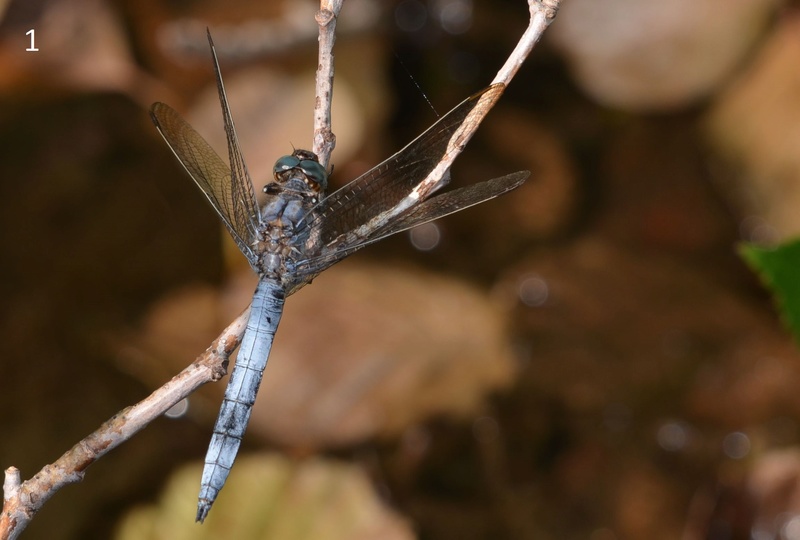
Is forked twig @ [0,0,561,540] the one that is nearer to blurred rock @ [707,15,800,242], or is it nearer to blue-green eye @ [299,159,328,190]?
blue-green eye @ [299,159,328,190]

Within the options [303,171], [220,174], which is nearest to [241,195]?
[220,174]

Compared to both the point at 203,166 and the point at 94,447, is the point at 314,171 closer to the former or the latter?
the point at 203,166

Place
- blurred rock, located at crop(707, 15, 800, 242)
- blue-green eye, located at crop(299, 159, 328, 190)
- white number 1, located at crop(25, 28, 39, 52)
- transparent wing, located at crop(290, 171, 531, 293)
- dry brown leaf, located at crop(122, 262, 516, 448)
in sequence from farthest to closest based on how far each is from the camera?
blurred rock, located at crop(707, 15, 800, 242) < white number 1, located at crop(25, 28, 39, 52) < dry brown leaf, located at crop(122, 262, 516, 448) < blue-green eye, located at crop(299, 159, 328, 190) < transparent wing, located at crop(290, 171, 531, 293)

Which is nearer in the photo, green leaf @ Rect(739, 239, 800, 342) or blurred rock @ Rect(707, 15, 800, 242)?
green leaf @ Rect(739, 239, 800, 342)

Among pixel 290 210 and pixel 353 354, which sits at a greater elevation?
pixel 290 210

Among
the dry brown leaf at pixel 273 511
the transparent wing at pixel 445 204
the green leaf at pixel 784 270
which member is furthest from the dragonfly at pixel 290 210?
the dry brown leaf at pixel 273 511

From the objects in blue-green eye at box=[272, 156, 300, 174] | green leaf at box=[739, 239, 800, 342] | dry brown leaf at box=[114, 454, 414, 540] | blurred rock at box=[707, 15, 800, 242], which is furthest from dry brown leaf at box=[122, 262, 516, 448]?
green leaf at box=[739, 239, 800, 342]

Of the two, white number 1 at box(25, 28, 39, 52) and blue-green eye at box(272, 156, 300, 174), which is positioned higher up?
white number 1 at box(25, 28, 39, 52)
